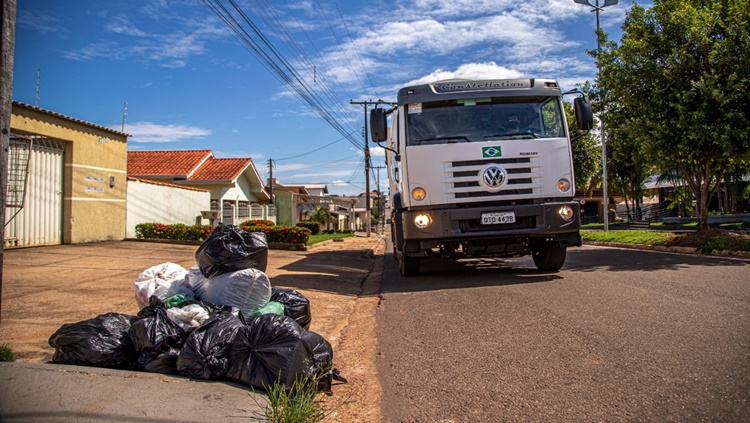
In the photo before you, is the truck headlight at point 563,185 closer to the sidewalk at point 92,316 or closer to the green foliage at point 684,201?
the sidewalk at point 92,316

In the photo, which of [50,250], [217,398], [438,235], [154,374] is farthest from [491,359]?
[50,250]

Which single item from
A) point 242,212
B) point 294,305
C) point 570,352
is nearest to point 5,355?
point 294,305

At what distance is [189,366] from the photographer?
10.9 feet

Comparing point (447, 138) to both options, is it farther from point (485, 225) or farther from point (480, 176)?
point (485, 225)

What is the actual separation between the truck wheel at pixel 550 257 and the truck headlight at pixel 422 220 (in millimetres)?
2185

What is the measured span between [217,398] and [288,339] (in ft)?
1.75

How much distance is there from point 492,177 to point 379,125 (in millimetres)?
1927

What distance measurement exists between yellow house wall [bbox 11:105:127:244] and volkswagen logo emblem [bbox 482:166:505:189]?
10192 mm

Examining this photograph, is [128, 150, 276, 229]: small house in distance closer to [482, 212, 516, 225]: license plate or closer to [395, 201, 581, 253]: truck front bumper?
[395, 201, 581, 253]: truck front bumper

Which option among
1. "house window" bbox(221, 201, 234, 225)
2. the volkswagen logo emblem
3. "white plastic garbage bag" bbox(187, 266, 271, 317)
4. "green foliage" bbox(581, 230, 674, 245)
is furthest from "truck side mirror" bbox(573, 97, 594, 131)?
"house window" bbox(221, 201, 234, 225)

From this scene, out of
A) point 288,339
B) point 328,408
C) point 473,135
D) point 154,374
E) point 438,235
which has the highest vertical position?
point 473,135

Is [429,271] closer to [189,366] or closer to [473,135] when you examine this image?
[473,135]

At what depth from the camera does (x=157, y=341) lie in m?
3.47

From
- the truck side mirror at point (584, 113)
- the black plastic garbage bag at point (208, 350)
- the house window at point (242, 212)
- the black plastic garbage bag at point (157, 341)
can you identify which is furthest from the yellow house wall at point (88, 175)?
the house window at point (242, 212)
